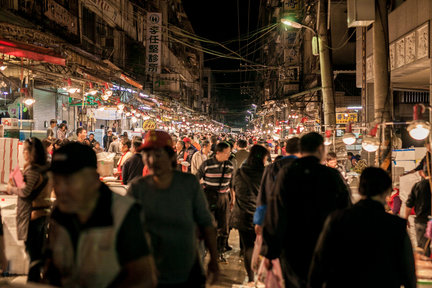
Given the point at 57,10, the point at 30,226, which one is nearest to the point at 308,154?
the point at 30,226

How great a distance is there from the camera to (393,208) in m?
7.95

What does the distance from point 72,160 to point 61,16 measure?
48.1ft

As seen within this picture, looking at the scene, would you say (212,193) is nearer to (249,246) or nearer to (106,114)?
(249,246)

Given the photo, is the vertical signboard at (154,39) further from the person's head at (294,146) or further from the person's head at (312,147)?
the person's head at (312,147)

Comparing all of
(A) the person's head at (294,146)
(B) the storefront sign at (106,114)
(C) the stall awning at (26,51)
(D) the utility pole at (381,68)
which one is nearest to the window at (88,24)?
(B) the storefront sign at (106,114)

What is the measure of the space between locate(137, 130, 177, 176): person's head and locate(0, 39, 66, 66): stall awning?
20.5ft

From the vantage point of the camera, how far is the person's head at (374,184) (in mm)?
3047

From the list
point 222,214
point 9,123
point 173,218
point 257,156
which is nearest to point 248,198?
point 257,156

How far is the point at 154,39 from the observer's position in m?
24.2

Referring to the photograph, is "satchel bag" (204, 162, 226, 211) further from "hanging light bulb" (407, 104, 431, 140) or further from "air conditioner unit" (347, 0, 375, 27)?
"air conditioner unit" (347, 0, 375, 27)

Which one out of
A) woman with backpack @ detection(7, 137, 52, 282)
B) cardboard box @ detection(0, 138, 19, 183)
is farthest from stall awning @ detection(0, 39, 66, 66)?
woman with backpack @ detection(7, 137, 52, 282)

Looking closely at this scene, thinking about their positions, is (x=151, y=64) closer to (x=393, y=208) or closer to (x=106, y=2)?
(x=106, y=2)

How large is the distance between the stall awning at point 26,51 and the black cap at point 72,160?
23.4 feet

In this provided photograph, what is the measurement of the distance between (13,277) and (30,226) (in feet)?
5.14
